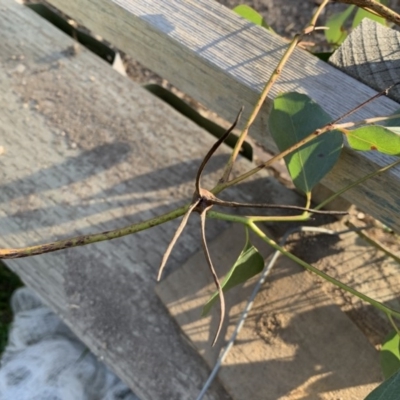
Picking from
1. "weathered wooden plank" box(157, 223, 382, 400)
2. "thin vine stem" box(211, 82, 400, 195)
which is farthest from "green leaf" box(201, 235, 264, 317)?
"weathered wooden plank" box(157, 223, 382, 400)

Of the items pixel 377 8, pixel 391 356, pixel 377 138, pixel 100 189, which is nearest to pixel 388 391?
pixel 391 356

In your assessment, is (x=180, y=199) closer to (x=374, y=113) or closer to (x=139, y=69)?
(x=374, y=113)

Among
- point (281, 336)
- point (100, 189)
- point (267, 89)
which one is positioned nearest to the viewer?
point (267, 89)

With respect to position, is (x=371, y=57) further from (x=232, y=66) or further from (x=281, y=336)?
(x=281, y=336)

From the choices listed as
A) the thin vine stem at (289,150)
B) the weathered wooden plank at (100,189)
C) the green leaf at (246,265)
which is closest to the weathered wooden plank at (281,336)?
the weathered wooden plank at (100,189)

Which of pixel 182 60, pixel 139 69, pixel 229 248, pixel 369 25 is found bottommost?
pixel 139 69

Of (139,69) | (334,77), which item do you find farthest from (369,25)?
(139,69)

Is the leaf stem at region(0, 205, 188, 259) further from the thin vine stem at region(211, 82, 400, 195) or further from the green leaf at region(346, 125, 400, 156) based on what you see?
the green leaf at region(346, 125, 400, 156)
